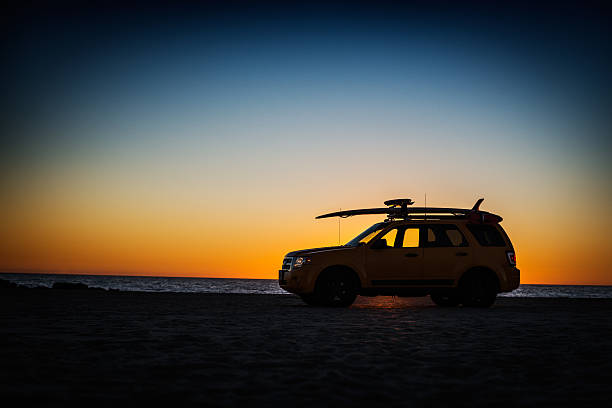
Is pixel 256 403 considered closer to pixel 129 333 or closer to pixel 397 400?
pixel 397 400

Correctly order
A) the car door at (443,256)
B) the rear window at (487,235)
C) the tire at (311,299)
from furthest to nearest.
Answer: the rear window at (487,235)
the car door at (443,256)
the tire at (311,299)

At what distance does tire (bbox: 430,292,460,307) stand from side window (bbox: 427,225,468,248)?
1.19 meters

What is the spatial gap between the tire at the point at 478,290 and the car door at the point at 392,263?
1.19 metres

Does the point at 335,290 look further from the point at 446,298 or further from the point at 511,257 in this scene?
the point at 511,257

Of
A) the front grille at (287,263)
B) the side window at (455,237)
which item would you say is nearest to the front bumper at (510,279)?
the side window at (455,237)

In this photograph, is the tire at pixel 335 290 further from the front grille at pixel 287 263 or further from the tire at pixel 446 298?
the tire at pixel 446 298

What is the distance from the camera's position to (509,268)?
642 inches

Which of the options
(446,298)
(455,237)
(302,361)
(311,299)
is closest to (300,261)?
(311,299)

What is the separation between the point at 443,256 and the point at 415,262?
71cm

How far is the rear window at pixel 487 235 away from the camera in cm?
1641

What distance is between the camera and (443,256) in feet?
52.9

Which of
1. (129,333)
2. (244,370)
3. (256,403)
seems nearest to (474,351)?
(244,370)

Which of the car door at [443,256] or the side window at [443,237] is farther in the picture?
the side window at [443,237]

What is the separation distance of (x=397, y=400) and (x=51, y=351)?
3.94m
